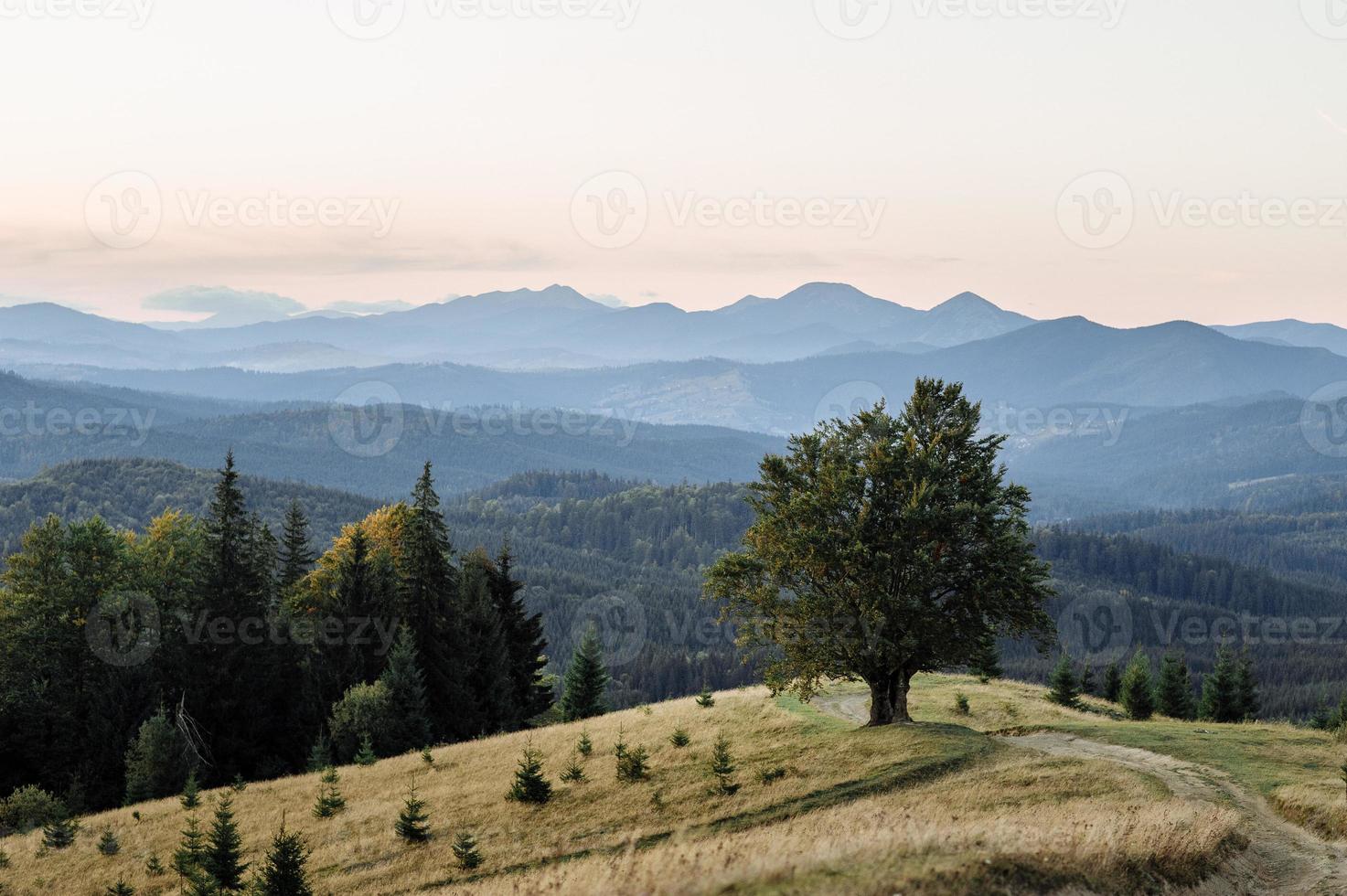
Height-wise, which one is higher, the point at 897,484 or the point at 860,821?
the point at 897,484

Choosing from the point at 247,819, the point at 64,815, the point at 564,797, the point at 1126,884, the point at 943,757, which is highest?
the point at 1126,884

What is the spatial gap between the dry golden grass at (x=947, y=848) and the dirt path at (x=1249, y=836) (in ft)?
2.18

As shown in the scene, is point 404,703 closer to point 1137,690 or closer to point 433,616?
point 433,616

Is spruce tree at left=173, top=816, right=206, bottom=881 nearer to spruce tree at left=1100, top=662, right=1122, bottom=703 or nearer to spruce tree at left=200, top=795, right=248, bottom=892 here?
spruce tree at left=200, top=795, right=248, bottom=892

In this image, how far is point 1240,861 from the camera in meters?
19.6

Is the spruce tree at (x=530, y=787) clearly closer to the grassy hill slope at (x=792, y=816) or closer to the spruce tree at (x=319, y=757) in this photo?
the grassy hill slope at (x=792, y=816)

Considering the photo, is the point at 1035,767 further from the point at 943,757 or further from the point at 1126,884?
the point at 1126,884

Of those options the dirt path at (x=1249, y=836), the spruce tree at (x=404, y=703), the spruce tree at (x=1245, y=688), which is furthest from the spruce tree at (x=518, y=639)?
the spruce tree at (x=1245, y=688)

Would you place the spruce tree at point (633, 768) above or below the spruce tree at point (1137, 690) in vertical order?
above

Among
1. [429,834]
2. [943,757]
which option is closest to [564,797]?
[429,834]

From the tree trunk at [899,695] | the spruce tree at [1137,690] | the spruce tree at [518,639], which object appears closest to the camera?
the tree trunk at [899,695]

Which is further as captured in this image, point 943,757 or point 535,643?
point 535,643

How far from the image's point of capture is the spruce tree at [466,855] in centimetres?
2469

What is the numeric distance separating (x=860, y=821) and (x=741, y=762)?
10041 millimetres
